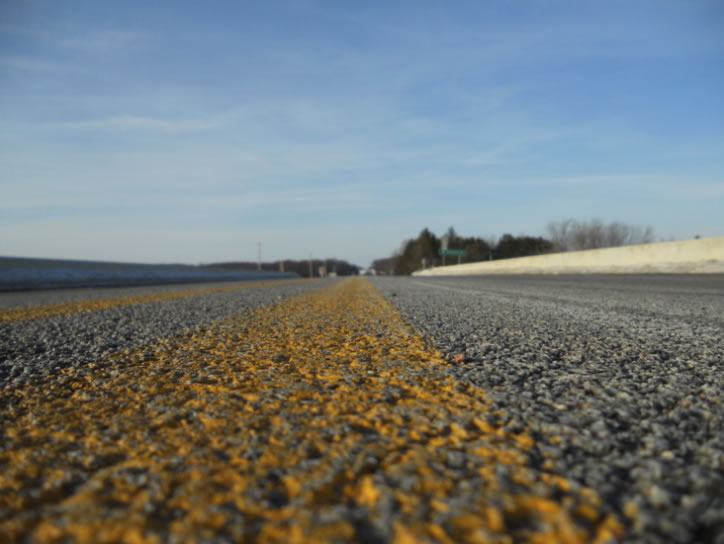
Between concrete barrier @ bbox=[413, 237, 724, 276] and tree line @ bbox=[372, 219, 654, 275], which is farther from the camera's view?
tree line @ bbox=[372, 219, 654, 275]

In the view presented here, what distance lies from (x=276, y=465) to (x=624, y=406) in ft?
4.15

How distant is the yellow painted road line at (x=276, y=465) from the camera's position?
898mm

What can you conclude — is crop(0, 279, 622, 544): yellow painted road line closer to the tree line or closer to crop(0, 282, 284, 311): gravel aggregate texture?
crop(0, 282, 284, 311): gravel aggregate texture

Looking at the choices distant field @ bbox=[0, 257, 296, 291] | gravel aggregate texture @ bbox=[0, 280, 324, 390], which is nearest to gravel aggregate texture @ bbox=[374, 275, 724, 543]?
gravel aggregate texture @ bbox=[0, 280, 324, 390]

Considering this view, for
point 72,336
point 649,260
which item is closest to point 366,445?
point 72,336

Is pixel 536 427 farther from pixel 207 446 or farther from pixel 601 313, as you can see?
pixel 601 313

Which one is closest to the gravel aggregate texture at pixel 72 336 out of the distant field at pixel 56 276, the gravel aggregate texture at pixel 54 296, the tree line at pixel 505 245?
the gravel aggregate texture at pixel 54 296

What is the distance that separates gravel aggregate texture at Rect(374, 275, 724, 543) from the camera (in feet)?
3.20

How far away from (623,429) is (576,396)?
1.16ft

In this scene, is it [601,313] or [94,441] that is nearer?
[94,441]

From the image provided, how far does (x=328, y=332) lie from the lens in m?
3.69

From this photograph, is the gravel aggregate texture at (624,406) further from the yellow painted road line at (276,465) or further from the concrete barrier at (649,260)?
the concrete barrier at (649,260)

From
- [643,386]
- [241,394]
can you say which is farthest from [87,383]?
[643,386]

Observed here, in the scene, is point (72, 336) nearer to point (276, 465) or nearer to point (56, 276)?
point (276, 465)
